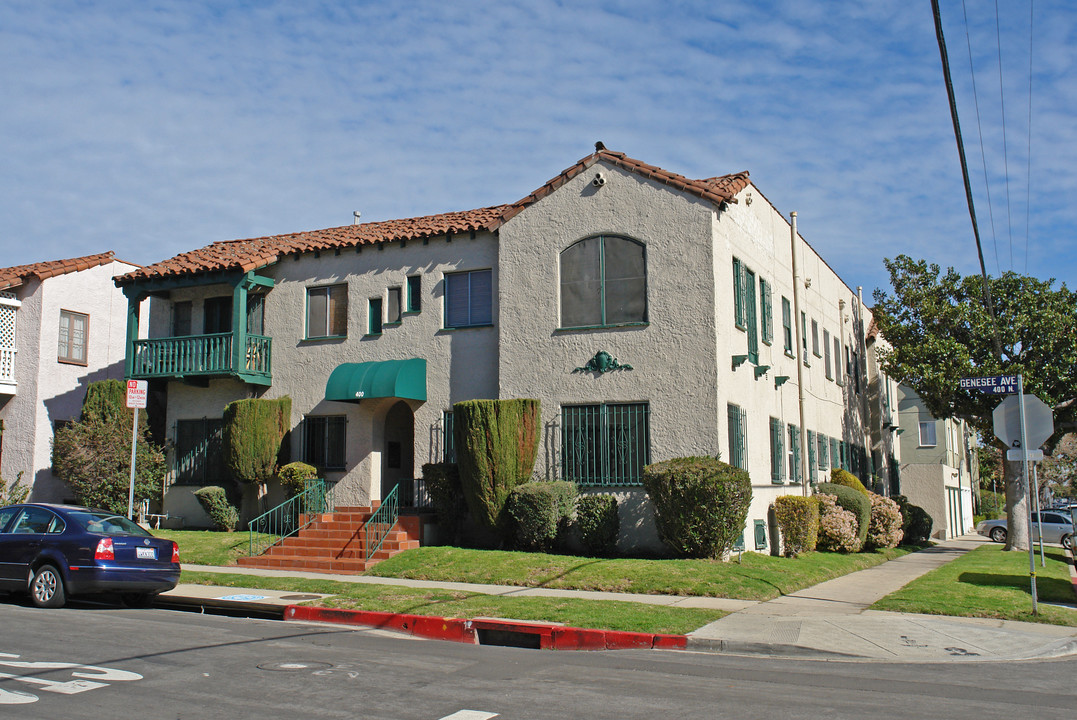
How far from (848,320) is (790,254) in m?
7.98

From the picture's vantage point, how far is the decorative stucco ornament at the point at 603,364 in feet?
59.0

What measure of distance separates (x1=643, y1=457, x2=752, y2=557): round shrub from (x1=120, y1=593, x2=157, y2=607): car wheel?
833 centimetres

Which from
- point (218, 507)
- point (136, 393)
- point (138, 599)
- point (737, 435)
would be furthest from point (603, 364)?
point (218, 507)

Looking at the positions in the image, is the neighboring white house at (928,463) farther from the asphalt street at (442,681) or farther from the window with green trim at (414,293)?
the asphalt street at (442,681)

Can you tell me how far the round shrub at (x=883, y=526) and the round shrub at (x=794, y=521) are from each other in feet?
15.9

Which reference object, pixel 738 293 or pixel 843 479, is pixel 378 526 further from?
pixel 843 479

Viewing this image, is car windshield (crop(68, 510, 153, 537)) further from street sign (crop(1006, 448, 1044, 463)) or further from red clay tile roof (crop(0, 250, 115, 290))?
red clay tile roof (crop(0, 250, 115, 290))

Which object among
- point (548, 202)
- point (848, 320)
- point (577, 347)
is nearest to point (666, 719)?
point (577, 347)

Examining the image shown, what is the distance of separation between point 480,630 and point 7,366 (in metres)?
19.6

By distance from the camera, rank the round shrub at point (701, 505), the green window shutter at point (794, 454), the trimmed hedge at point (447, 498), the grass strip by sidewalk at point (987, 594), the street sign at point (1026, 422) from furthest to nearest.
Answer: the green window shutter at point (794, 454), the trimmed hedge at point (447, 498), the round shrub at point (701, 505), the street sign at point (1026, 422), the grass strip by sidewalk at point (987, 594)

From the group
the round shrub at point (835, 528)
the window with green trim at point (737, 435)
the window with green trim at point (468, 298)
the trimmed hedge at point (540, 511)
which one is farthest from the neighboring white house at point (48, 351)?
the round shrub at point (835, 528)

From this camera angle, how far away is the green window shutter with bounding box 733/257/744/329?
18.8 metres

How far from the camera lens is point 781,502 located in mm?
19109

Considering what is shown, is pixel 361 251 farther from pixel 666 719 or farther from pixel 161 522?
pixel 666 719
